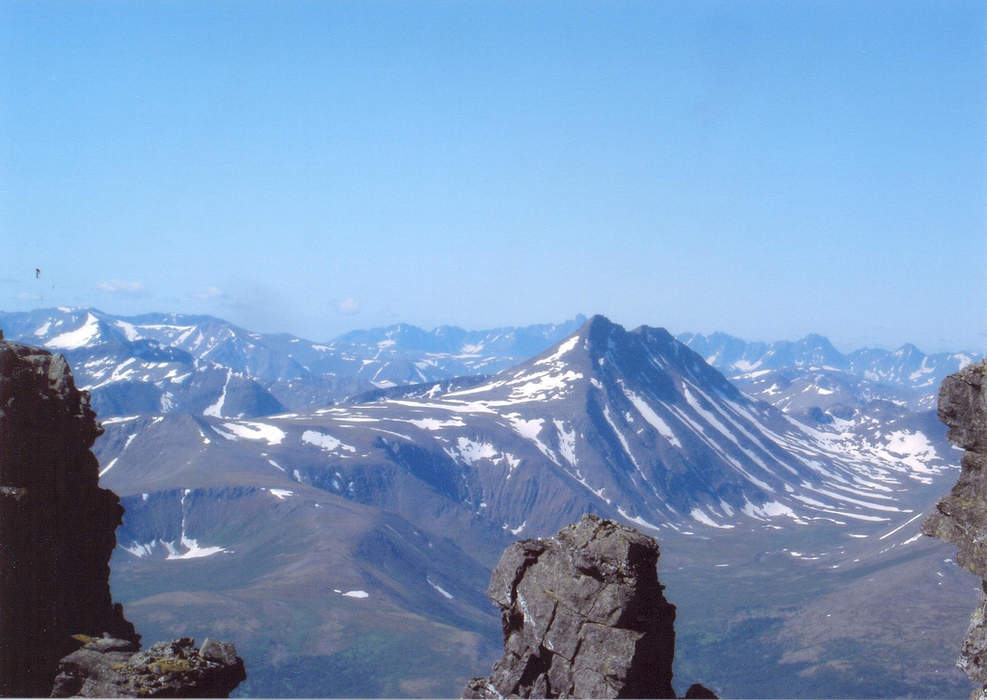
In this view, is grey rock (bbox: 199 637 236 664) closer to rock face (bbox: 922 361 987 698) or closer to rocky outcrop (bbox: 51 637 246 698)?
rocky outcrop (bbox: 51 637 246 698)

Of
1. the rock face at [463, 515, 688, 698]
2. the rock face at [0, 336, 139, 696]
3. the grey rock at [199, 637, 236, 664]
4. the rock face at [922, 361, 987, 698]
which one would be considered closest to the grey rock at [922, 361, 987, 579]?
the rock face at [922, 361, 987, 698]

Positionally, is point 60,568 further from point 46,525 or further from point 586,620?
point 586,620

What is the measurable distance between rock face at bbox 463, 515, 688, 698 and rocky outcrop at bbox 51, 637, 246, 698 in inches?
341

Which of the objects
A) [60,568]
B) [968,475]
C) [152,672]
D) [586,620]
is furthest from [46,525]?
[968,475]

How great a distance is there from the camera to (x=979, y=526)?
2497 cm

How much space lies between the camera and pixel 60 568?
26688mm

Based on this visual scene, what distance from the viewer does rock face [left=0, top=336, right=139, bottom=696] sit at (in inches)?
979

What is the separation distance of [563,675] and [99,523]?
17510mm

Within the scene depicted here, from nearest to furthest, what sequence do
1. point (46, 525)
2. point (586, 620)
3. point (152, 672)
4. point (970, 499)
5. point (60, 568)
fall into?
point (152, 672), point (586, 620), point (970, 499), point (46, 525), point (60, 568)

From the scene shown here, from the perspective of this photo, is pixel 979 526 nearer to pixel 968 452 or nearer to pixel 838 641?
pixel 968 452

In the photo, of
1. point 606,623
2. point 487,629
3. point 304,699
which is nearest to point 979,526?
point 606,623

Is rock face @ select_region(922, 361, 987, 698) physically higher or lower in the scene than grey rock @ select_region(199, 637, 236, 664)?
higher

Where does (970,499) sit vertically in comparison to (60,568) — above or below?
above

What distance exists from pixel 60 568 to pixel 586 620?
17440 mm
